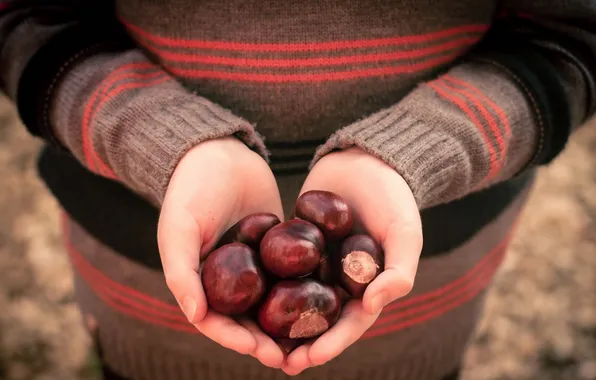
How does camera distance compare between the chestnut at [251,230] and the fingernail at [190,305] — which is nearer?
the fingernail at [190,305]

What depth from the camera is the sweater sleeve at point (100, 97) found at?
2.52ft

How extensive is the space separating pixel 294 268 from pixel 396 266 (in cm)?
14

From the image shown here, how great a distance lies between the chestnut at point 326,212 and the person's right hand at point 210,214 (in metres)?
0.06

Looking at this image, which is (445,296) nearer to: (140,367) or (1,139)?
(140,367)

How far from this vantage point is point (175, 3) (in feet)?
2.74

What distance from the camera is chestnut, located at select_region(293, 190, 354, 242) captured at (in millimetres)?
749

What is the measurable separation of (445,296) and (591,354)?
1250mm

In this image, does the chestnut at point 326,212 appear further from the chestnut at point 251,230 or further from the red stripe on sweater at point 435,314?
the red stripe on sweater at point 435,314

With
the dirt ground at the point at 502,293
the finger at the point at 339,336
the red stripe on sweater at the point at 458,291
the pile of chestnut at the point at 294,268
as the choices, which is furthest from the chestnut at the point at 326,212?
the dirt ground at the point at 502,293

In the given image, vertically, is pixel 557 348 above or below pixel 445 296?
Answer: below

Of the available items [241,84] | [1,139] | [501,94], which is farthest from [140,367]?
[1,139]

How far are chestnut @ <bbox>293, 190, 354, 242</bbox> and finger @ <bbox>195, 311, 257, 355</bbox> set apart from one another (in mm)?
166

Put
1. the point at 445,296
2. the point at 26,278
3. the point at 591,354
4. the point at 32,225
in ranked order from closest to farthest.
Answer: the point at 445,296, the point at 591,354, the point at 26,278, the point at 32,225

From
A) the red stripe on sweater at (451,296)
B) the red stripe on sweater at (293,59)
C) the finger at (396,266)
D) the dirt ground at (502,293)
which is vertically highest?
the red stripe on sweater at (293,59)
